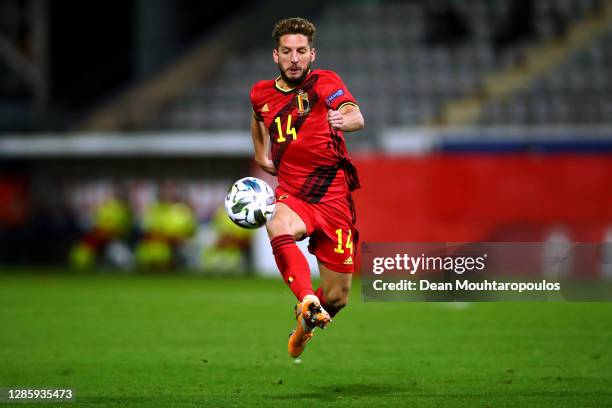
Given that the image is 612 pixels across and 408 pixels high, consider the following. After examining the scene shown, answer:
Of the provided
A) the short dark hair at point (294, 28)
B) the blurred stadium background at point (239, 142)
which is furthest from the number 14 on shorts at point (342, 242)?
A: the blurred stadium background at point (239, 142)

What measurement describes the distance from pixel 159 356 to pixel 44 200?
56.3ft

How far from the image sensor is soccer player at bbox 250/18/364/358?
748 cm

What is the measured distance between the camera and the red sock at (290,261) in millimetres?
7273

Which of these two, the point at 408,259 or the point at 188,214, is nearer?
the point at 408,259

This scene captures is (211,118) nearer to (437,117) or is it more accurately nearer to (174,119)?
(174,119)

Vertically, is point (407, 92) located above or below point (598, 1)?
below

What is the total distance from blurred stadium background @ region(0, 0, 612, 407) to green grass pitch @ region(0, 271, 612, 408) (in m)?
0.15

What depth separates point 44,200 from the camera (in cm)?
2617

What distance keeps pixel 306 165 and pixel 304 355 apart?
2656mm

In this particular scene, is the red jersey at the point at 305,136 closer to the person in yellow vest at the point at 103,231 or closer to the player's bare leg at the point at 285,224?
the player's bare leg at the point at 285,224

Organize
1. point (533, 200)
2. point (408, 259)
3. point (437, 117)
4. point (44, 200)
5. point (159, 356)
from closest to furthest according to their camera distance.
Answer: point (408, 259)
point (159, 356)
point (533, 200)
point (437, 117)
point (44, 200)

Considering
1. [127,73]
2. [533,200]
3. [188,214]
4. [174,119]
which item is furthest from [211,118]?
[533,200]

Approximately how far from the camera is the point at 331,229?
7.74 meters

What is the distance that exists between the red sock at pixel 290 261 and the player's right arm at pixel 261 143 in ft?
2.83
